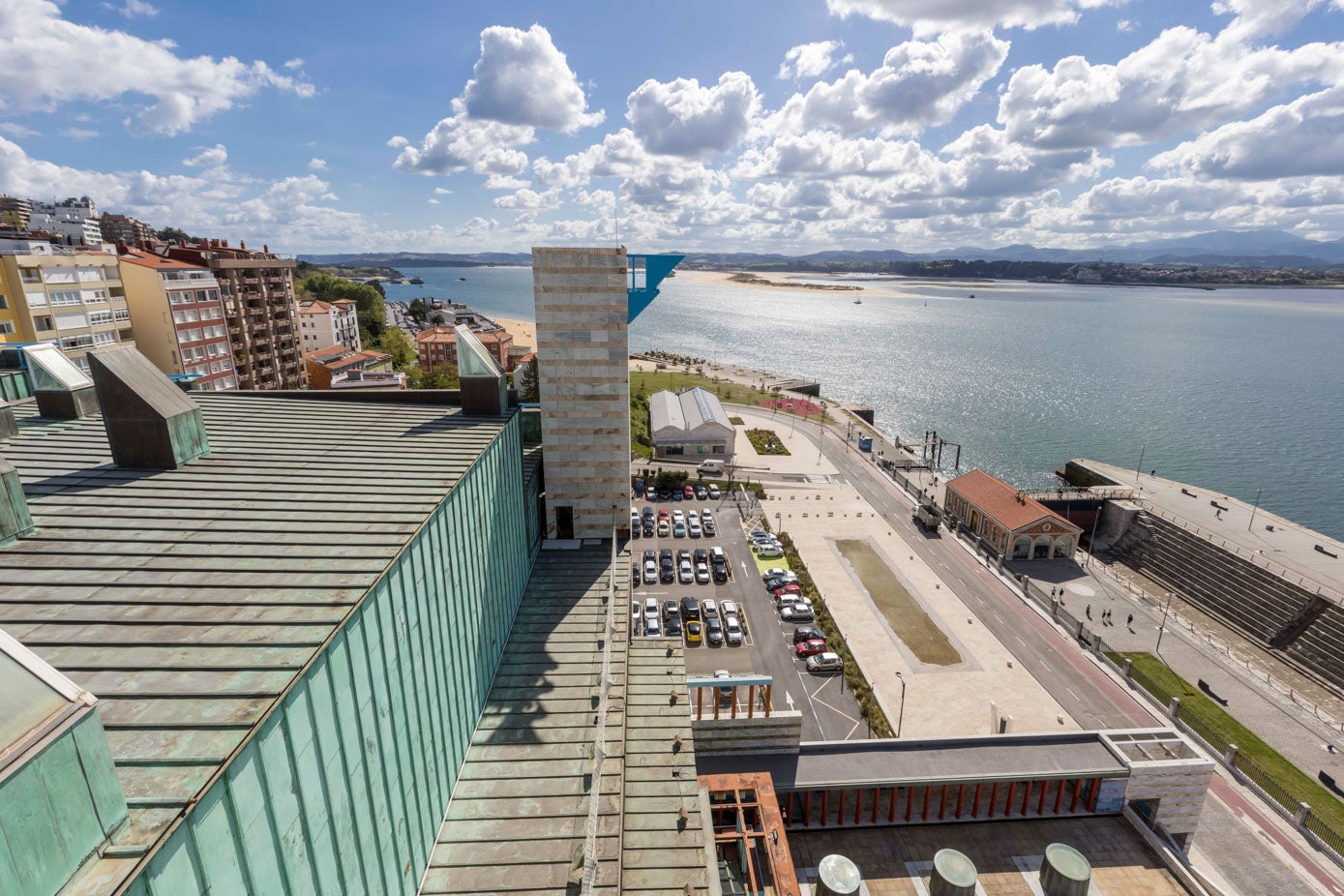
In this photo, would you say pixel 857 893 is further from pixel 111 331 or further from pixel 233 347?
pixel 233 347

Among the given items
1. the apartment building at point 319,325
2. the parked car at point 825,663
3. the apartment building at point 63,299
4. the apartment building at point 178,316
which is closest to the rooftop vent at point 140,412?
the parked car at point 825,663

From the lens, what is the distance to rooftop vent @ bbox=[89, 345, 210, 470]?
54.0 ft

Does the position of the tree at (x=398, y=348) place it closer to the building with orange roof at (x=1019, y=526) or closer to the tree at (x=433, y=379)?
the tree at (x=433, y=379)

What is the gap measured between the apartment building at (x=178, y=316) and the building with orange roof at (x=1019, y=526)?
77583mm

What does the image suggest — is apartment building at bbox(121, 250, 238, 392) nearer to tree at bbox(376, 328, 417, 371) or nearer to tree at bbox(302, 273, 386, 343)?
tree at bbox(376, 328, 417, 371)

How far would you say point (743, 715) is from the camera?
32562mm

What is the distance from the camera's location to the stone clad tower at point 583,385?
32344 mm

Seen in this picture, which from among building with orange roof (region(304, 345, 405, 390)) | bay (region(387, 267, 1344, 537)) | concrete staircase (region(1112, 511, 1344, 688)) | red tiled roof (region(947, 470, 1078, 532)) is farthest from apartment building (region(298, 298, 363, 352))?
concrete staircase (region(1112, 511, 1344, 688))

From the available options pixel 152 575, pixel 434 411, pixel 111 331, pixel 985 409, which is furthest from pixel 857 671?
pixel 985 409

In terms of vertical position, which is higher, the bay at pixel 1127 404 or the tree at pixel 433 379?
the tree at pixel 433 379

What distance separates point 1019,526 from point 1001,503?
4.36 metres

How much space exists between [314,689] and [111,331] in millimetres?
70905

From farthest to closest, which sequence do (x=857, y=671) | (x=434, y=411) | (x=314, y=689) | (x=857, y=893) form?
(x=857, y=671), (x=434, y=411), (x=857, y=893), (x=314, y=689)

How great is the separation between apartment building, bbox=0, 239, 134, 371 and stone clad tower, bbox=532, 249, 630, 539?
40.3m
